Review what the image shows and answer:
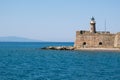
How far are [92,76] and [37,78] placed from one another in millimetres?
4076

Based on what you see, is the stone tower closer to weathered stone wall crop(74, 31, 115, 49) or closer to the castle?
the castle

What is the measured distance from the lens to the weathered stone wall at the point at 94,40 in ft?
195

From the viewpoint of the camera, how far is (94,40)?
196ft

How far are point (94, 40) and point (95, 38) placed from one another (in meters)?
0.40

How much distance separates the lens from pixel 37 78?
2438cm

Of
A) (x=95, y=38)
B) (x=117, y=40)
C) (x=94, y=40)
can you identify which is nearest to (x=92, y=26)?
(x=95, y=38)

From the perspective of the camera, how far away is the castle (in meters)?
59.1

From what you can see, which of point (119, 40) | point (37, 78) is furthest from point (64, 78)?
Result: point (119, 40)

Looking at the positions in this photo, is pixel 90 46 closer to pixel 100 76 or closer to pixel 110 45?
pixel 110 45

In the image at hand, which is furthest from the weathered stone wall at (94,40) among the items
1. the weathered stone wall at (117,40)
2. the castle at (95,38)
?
the weathered stone wall at (117,40)

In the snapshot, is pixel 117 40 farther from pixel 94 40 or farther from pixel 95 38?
pixel 94 40

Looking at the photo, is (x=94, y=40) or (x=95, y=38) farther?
(x=94, y=40)

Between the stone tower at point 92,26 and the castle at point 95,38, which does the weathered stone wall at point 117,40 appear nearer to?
the castle at point 95,38

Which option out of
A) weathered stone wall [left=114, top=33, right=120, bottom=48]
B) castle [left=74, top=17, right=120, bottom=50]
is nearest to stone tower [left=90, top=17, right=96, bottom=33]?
castle [left=74, top=17, right=120, bottom=50]
